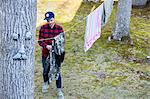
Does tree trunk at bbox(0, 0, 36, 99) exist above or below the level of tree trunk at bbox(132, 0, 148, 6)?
below

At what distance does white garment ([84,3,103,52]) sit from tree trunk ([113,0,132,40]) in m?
0.97

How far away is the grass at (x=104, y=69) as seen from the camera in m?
7.03

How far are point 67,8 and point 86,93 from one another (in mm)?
6290

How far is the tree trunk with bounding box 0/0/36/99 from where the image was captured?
4.21 m

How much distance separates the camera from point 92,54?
8805mm

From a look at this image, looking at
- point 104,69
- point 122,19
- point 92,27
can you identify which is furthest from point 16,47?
point 122,19

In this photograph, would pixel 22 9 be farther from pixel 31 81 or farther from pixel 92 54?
pixel 92 54

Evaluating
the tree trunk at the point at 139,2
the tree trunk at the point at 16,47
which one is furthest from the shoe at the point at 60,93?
the tree trunk at the point at 139,2

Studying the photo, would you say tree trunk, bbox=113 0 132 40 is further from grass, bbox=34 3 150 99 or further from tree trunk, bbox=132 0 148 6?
tree trunk, bbox=132 0 148 6

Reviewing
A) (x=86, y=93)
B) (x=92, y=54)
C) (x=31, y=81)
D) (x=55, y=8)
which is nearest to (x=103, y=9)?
(x=92, y=54)

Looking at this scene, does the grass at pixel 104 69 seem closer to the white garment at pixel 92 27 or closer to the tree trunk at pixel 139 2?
the white garment at pixel 92 27

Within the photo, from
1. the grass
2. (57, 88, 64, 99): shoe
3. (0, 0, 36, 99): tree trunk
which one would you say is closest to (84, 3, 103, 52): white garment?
the grass

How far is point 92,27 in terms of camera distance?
25.4 feet

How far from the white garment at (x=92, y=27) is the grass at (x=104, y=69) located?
582 millimetres
